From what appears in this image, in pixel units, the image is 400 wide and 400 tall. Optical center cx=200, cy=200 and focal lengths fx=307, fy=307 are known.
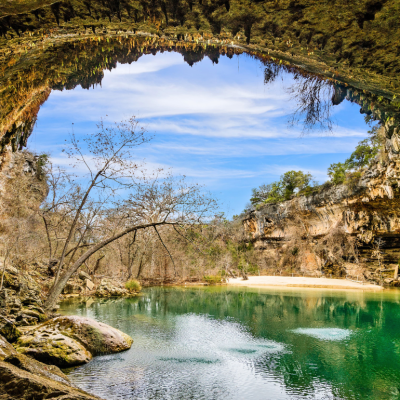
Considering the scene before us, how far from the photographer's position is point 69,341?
295 inches

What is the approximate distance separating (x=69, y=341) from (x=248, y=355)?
4554 mm

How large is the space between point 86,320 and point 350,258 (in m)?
28.1

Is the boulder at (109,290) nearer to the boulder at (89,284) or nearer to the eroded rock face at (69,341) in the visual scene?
A: the boulder at (89,284)

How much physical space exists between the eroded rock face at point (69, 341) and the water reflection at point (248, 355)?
1.14 ft

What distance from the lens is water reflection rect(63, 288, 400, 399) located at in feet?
19.9

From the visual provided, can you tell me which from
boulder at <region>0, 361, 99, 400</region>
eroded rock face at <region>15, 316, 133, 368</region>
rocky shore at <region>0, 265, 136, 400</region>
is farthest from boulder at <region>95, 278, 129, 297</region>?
boulder at <region>0, 361, 99, 400</region>

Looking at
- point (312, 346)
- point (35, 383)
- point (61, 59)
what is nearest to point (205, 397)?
point (35, 383)

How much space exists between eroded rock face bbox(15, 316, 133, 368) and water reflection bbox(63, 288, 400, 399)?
347 millimetres

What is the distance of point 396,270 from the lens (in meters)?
25.3

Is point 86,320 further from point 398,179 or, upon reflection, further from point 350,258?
point 350,258

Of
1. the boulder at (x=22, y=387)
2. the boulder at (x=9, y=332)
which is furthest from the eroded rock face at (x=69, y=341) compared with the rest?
the boulder at (x=22, y=387)

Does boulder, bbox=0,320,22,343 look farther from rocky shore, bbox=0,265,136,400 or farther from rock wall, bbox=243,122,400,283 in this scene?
rock wall, bbox=243,122,400,283

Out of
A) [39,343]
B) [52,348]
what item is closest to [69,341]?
[52,348]

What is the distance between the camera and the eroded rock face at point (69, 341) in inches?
270
